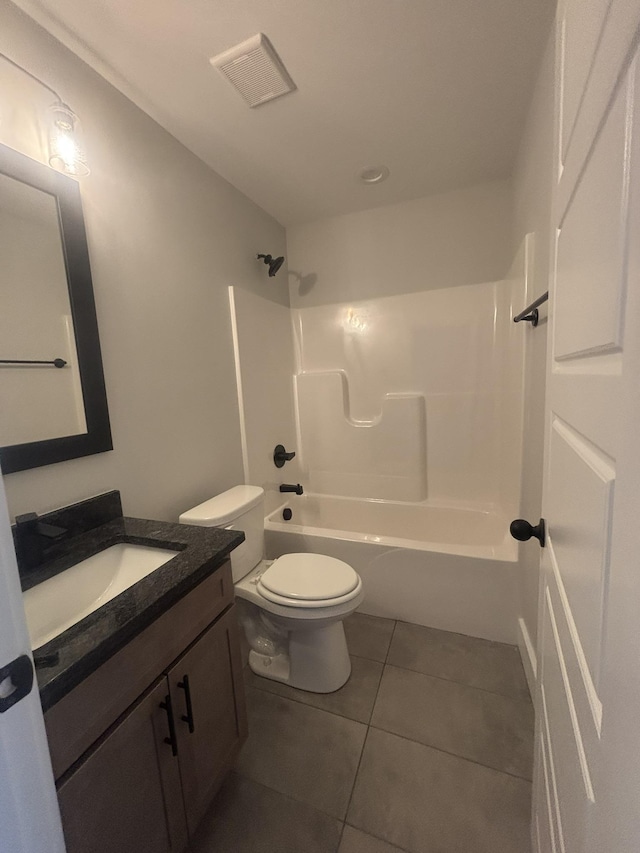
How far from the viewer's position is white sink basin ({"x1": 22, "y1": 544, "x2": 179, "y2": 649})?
903 millimetres

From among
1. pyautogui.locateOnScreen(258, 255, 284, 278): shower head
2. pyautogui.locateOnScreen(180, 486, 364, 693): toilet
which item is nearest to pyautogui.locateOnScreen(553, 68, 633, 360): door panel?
pyautogui.locateOnScreen(180, 486, 364, 693): toilet

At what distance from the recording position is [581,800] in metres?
0.50

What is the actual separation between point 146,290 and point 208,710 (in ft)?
4.85

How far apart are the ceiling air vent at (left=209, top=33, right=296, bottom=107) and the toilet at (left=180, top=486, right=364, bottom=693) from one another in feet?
5.44

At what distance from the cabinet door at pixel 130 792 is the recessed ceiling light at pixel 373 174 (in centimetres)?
238

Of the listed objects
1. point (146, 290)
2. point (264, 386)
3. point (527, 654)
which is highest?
point (146, 290)

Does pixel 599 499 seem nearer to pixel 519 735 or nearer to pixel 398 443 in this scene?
pixel 519 735

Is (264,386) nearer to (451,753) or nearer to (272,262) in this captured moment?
(272,262)

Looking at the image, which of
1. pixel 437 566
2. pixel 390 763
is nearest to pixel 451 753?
pixel 390 763

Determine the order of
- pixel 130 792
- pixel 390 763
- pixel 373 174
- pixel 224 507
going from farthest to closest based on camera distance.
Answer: pixel 373 174
pixel 224 507
pixel 390 763
pixel 130 792

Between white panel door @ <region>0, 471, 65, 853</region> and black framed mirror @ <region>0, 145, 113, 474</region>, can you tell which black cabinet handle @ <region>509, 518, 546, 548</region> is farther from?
black framed mirror @ <region>0, 145, 113, 474</region>

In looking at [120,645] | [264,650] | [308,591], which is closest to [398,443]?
[308,591]

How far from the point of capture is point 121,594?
84cm

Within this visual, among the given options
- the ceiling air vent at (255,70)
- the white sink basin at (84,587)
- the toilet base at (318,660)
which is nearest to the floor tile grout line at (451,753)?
the toilet base at (318,660)
